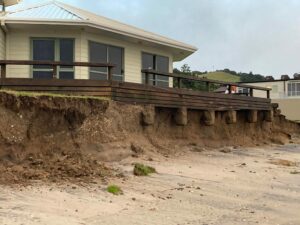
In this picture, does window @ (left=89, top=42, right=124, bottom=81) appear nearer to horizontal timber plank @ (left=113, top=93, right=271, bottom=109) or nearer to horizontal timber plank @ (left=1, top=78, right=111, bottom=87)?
horizontal timber plank @ (left=113, top=93, right=271, bottom=109)

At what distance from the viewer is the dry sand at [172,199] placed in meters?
8.98

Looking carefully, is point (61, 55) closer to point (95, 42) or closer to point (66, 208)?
point (95, 42)

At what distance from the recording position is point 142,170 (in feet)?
42.4

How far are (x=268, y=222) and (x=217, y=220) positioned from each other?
0.97 meters

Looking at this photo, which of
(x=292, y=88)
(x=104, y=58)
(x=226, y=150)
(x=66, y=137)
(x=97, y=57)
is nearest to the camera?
(x=66, y=137)

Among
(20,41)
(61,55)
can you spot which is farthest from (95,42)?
(20,41)

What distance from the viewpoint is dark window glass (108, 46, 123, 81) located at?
21.1m

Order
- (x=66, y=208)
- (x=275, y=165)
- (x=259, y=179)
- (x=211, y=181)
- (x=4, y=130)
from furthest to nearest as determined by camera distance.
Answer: (x=275, y=165) → (x=259, y=179) → (x=211, y=181) → (x=4, y=130) → (x=66, y=208)

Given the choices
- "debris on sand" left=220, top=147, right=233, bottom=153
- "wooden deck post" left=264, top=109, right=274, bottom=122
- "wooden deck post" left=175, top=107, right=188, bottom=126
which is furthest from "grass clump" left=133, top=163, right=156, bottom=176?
"wooden deck post" left=264, top=109, right=274, bottom=122

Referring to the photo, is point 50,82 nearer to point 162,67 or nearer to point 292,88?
point 162,67

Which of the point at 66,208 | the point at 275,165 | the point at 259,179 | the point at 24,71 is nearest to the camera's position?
the point at 66,208

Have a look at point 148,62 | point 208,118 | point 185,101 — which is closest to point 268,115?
point 148,62

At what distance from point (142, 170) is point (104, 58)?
8.74 m

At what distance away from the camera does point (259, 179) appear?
14.5m
